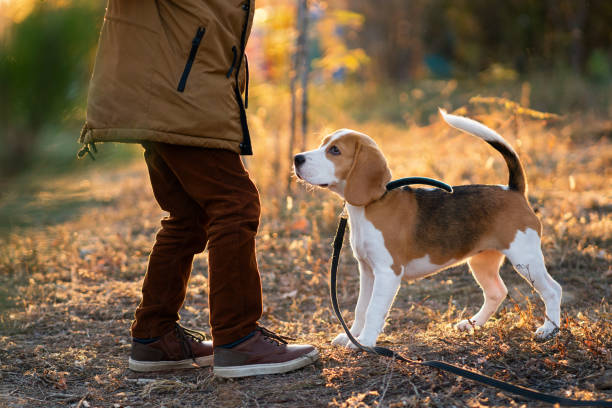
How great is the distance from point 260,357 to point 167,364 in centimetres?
60

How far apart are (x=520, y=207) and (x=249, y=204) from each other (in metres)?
1.58

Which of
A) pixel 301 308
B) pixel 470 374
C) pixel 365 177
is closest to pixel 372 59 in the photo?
pixel 301 308

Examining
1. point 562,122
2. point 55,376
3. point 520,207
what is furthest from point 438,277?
point 562,122

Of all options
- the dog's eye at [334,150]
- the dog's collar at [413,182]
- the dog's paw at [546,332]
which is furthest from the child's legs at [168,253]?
the dog's paw at [546,332]

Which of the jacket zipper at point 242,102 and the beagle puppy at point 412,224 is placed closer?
the jacket zipper at point 242,102

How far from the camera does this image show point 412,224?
11.5 feet

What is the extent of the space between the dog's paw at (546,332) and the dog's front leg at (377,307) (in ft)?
2.63

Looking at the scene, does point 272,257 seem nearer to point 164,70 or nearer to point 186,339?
point 186,339

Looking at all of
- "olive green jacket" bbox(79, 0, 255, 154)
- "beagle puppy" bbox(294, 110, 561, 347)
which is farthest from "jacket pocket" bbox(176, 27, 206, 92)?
"beagle puppy" bbox(294, 110, 561, 347)

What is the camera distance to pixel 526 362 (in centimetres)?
301

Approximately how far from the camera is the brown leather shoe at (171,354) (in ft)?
11.1

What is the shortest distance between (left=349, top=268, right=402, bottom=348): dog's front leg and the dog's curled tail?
0.95m

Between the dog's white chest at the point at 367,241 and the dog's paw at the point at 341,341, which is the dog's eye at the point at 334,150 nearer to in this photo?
the dog's white chest at the point at 367,241

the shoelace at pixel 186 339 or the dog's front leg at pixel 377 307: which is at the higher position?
the dog's front leg at pixel 377 307
